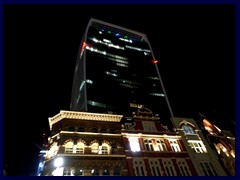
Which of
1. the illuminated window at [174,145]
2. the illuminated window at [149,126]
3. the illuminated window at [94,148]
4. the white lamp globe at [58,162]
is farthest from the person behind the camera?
the illuminated window at [149,126]

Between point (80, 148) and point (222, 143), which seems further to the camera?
point (222, 143)

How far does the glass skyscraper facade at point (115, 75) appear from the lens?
236 feet

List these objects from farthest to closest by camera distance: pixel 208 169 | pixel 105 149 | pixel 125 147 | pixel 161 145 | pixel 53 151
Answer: pixel 161 145, pixel 208 169, pixel 125 147, pixel 105 149, pixel 53 151

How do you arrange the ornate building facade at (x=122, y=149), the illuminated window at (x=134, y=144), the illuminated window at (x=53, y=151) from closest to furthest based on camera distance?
the ornate building facade at (x=122, y=149), the illuminated window at (x=53, y=151), the illuminated window at (x=134, y=144)

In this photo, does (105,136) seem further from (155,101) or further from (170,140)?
(155,101)

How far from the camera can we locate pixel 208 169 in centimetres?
3070

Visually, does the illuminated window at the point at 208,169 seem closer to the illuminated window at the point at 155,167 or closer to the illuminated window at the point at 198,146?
the illuminated window at the point at 198,146

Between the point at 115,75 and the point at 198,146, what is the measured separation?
5509 cm

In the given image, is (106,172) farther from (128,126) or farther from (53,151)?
(128,126)

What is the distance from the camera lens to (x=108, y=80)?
80.7m

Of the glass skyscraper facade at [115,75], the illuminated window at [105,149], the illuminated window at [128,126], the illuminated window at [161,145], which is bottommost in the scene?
the illuminated window at [105,149]

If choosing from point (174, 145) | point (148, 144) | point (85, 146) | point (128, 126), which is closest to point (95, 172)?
point (85, 146)

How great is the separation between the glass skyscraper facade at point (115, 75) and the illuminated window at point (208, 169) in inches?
1536

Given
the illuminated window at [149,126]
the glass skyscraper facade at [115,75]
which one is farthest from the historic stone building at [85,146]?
the glass skyscraper facade at [115,75]
